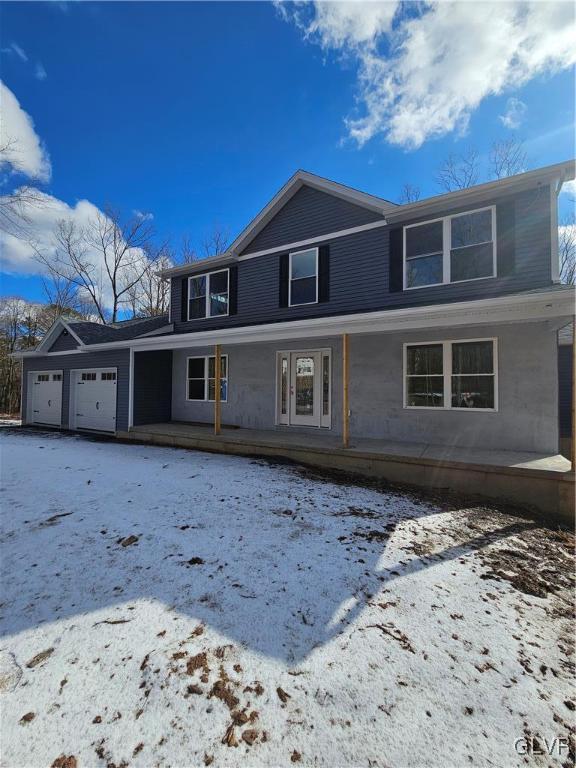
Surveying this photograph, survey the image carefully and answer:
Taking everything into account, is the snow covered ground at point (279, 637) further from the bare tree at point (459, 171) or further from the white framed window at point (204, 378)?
the bare tree at point (459, 171)

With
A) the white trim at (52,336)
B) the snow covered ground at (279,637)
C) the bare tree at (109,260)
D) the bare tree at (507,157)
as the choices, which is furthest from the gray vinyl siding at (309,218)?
the bare tree at (109,260)

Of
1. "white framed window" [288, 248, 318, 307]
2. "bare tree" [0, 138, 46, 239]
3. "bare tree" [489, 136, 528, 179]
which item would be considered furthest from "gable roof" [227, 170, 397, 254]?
"bare tree" [489, 136, 528, 179]

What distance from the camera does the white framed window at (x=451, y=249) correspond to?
22.3 feet

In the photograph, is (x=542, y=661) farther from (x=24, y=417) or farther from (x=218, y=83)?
(x=24, y=417)

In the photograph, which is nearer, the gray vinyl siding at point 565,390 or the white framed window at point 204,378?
the gray vinyl siding at point 565,390

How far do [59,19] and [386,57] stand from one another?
23.2 ft

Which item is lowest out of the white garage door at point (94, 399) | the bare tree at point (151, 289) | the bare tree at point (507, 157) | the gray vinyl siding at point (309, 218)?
the white garage door at point (94, 399)

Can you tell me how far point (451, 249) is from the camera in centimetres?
709

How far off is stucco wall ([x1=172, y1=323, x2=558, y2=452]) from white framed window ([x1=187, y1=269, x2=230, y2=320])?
1.21 m

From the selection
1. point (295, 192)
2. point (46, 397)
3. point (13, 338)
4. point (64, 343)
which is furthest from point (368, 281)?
point (13, 338)

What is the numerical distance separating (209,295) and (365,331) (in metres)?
5.84

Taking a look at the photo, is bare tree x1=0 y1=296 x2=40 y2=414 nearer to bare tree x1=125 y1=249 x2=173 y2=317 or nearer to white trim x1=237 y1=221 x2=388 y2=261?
bare tree x1=125 y1=249 x2=173 y2=317

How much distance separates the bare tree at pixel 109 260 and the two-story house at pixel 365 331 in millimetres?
13894

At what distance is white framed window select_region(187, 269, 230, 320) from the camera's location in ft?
34.1
